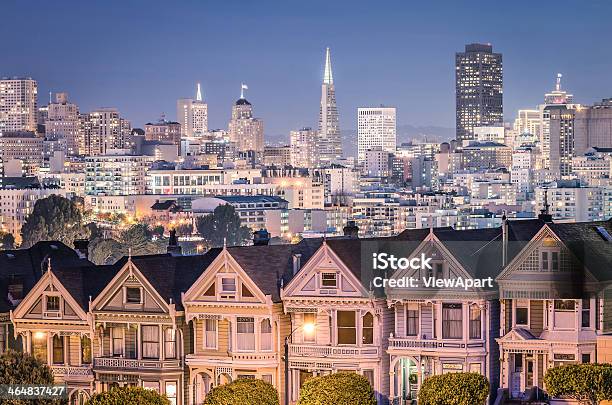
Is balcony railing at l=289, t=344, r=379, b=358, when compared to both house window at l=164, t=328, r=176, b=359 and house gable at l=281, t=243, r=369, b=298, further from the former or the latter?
house window at l=164, t=328, r=176, b=359

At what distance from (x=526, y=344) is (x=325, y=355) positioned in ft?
14.9

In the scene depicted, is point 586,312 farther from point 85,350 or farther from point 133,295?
point 85,350

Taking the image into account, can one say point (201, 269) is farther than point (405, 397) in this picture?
Yes

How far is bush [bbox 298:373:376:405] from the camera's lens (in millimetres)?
42750

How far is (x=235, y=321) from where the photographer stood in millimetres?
45250

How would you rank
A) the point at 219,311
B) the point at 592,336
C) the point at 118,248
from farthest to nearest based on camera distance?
the point at 118,248
the point at 219,311
the point at 592,336

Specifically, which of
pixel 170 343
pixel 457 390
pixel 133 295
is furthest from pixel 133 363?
pixel 457 390

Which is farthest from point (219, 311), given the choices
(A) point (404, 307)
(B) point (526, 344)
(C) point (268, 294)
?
(B) point (526, 344)

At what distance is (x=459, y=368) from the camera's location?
43.3m

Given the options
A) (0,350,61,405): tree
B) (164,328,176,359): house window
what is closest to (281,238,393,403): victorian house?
(164,328,176,359): house window

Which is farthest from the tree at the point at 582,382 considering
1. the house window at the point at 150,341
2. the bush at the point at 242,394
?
the house window at the point at 150,341

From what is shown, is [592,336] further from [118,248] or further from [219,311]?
[118,248]

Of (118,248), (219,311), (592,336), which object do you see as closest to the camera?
(592,336)

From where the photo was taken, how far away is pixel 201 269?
47.6 metres
